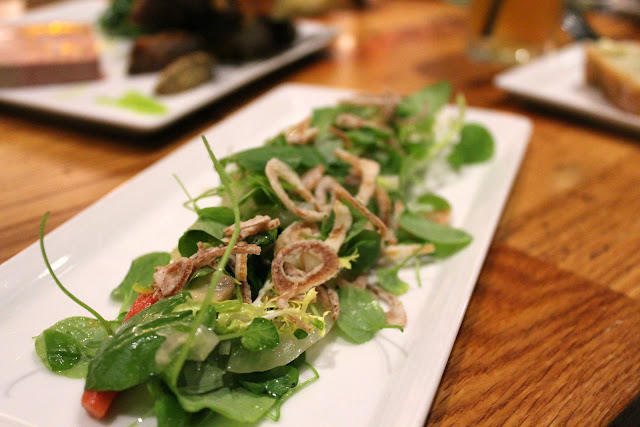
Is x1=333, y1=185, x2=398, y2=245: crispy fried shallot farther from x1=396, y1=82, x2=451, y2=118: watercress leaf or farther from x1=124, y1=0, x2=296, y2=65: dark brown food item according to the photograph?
x1=124, y1=0, x2=296, y2=65: dark brown food item

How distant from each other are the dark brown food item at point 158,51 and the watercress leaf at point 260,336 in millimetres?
1983

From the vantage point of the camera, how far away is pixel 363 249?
1235mm

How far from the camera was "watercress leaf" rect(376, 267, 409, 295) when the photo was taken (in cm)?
123

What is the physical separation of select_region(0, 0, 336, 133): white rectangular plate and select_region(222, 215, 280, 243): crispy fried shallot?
41.0 inches

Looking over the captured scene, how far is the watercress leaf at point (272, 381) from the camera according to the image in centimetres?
94

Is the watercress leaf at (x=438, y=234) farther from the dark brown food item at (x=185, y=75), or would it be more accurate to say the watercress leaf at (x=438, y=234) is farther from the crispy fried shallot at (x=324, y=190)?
the dark brown food item at (x=185, y=75)

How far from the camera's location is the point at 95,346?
3.23 feet

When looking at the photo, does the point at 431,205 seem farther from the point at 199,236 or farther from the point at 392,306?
the point at 199,236

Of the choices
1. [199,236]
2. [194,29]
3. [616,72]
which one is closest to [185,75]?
[194,29]

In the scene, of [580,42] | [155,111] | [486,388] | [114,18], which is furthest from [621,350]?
[114,18]

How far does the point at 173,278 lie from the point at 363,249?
463 millimetres

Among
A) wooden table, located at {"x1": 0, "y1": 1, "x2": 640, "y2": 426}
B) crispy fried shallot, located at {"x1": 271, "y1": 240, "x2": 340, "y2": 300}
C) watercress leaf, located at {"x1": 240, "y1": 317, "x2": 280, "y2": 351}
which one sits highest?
crispy fried shallot, located at {"x1": 271, "y1": 240, "x2": 340, "y2": 300}

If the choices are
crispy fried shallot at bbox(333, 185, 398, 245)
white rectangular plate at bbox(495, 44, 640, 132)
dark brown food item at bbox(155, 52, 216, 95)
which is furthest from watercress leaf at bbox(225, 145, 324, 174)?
white rectangular plate at bbox(495, 44, 640, 132)

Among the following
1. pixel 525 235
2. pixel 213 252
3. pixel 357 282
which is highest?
pixel 213 252
